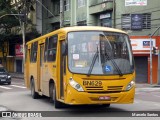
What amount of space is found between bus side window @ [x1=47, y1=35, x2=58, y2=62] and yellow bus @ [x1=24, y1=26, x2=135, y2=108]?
1.67 ft

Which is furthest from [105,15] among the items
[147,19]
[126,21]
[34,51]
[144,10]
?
[34,51]

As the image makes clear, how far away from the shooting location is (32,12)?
5800 cm

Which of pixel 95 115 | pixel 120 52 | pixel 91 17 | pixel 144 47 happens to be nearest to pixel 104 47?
pixel 120 52

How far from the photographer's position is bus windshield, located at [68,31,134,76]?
13484 mm

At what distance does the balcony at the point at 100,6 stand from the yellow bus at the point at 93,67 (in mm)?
24152

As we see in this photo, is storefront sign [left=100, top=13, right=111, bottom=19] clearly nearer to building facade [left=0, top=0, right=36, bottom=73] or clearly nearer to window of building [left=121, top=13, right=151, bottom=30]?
window of building [left=121, top=13, right=151, bottom=30]

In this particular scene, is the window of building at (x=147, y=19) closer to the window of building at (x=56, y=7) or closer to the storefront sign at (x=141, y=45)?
the storefront sign at (x=141, y=45)

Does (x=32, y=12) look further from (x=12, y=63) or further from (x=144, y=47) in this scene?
(x=144, y=47)

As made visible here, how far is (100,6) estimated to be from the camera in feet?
131

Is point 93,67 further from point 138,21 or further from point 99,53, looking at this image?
point 138,21

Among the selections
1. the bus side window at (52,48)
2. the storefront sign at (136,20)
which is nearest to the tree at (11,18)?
the storefront sign at (136,20)

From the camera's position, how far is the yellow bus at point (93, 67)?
13.3m

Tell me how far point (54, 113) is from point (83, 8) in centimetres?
3108

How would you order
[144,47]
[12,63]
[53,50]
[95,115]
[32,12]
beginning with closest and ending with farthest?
[95,115], [53,50], [144,47], [32,12], [12,63]
